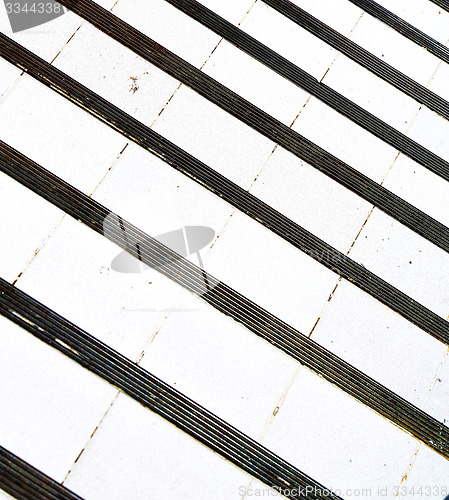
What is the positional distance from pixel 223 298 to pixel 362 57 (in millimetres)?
2514

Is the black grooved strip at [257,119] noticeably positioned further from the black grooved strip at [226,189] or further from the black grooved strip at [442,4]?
the black grooved strip at [442,4]

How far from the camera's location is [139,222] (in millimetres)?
2906

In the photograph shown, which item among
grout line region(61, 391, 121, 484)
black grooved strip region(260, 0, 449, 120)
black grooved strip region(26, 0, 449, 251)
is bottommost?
grout line region(61, 391, 121, 484)

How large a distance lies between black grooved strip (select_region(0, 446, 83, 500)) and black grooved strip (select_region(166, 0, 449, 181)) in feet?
11.3

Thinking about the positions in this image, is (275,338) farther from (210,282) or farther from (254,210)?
(254,210)

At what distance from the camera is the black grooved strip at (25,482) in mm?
2373

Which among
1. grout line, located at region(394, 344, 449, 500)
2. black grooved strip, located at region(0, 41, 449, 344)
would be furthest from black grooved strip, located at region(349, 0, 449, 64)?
grout line, located at region(394, 344, 449, 500)

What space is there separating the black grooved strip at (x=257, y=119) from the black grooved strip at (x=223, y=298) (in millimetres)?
1248

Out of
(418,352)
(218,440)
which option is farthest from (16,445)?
(418,352)

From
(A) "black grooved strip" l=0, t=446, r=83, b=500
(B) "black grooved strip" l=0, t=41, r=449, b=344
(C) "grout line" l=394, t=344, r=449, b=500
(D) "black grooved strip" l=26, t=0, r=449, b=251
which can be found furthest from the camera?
(D) "black grooved strip" l=26, t=0, r=449, b=251

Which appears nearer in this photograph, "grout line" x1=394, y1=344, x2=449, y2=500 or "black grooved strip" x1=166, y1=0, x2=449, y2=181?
"grout line" x1=394, y1=344, x2=449, y2=500

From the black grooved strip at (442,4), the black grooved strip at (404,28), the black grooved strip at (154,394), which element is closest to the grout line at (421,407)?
the black grooved strip at (154,394)

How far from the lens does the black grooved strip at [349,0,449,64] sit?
142 inches

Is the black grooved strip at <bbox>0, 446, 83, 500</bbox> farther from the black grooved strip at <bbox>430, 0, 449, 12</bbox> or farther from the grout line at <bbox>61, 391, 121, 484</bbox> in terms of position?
the black grooved strip at <bbox>430, 0, 449, 12</bbox>
